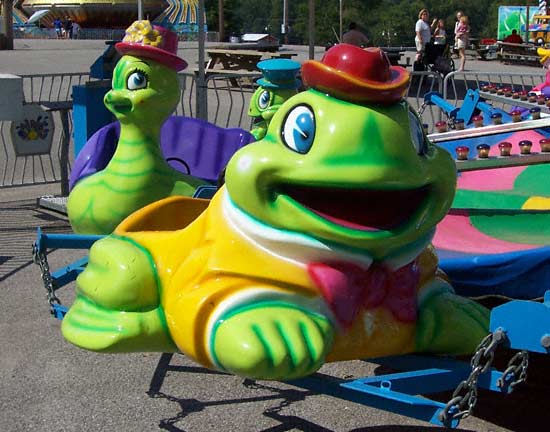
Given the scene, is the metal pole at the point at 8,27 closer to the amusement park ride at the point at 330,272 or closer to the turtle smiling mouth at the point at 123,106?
the turtle smiling mouth at the point at 123,106

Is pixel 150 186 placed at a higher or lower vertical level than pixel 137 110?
lower

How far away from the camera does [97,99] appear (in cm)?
777

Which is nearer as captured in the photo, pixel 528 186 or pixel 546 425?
pixel 546 425

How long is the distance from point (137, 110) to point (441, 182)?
269 centimetres

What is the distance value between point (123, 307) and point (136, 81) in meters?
2.38

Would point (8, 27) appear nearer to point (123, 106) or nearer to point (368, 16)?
point (368, 16)

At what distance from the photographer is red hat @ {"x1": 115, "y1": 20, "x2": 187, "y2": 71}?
506 centimetres

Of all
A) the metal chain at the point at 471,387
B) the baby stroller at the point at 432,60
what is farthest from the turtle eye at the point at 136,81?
the baby stroller at the point at 432,60

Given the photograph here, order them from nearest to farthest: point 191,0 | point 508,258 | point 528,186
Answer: point 508,258 < point 528,186 < point 191,0

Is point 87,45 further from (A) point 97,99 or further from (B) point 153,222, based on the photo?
(B) point 153,222

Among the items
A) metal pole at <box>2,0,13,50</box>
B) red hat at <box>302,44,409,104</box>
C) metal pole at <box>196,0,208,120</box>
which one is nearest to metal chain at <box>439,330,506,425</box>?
red hat at <box>302,44,409,104</box>

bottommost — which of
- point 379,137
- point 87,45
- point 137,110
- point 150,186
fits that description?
point 87,45

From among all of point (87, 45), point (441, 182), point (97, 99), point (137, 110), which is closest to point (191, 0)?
point (87, 45)

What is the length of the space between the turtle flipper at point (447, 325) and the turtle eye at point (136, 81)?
257cm
